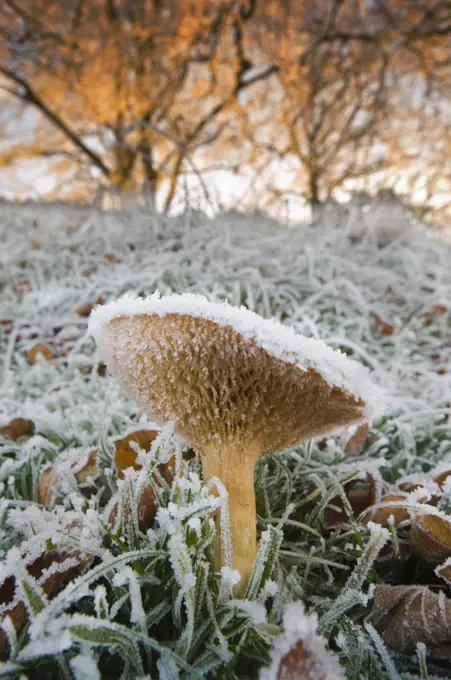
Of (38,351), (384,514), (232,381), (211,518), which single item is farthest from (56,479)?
(38,351)

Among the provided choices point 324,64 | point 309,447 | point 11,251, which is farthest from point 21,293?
point 324,64

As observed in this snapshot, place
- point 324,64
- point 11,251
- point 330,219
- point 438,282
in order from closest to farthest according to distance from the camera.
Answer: point 438,282 → point 11,251 → point 330,219 → point 324,64

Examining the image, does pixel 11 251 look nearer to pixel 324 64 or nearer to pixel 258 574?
pixel 258 574

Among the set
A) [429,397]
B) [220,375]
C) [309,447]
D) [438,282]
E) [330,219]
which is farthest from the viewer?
[330,219]

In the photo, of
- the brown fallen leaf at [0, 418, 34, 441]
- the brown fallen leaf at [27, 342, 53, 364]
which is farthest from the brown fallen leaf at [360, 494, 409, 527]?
the brown fallen leaf at [27, 342, 53, 364]

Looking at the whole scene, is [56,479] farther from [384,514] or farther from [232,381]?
[384,514]

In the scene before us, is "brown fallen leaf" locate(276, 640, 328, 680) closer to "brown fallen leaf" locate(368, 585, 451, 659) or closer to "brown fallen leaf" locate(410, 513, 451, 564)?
"brown fallen leaf" locate(368, 585, 451, 659)
